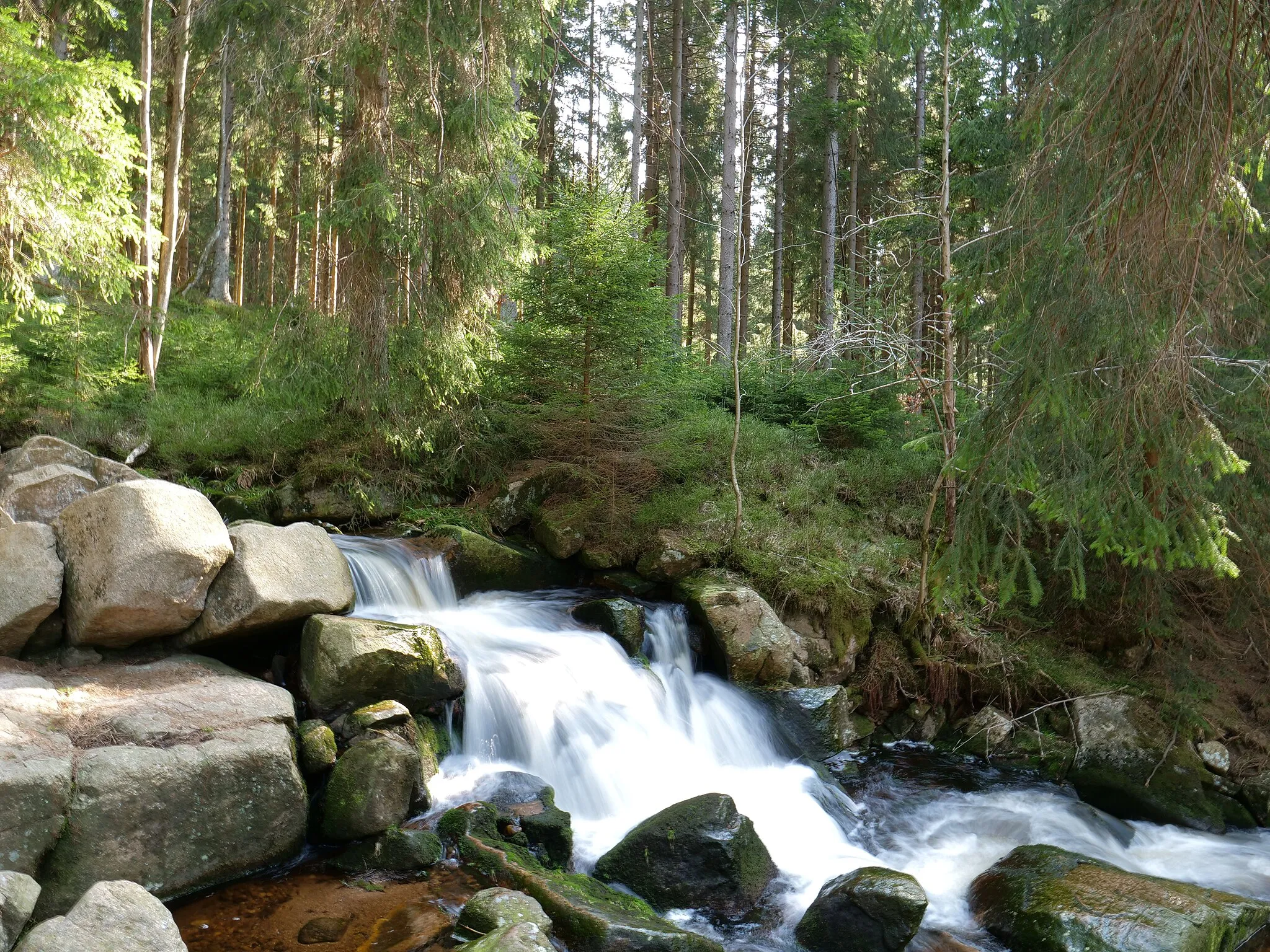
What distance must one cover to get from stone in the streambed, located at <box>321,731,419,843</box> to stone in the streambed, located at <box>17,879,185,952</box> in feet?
6.18

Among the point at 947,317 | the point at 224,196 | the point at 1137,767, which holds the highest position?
the point at 224,196

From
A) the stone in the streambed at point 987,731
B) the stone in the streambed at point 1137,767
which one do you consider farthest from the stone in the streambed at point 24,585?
the stone in the streambed at point 1137,767

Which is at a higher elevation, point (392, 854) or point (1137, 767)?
point (392, 854)

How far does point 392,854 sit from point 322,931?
0.75m

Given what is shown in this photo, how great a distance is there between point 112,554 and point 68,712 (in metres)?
1.34

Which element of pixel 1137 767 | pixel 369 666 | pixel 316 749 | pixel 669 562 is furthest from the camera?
pixel 669 562

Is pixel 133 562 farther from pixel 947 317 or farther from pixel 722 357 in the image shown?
pixel 722 357

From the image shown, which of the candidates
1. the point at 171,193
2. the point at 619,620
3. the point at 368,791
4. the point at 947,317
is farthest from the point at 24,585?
the point at 171,193

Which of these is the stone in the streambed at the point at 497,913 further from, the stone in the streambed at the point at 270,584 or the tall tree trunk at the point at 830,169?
the tall tree trunk at the point at 830,169

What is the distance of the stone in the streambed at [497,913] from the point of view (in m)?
4.73

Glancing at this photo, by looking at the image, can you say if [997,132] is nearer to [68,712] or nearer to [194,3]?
[194,3]

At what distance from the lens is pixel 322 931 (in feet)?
16.0

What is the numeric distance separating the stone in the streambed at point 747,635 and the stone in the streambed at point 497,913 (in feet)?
14.2

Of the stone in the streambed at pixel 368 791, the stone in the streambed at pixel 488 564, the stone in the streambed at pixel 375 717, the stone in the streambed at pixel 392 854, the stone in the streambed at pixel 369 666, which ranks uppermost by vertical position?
the stone in the streambed at pixel 488 564
